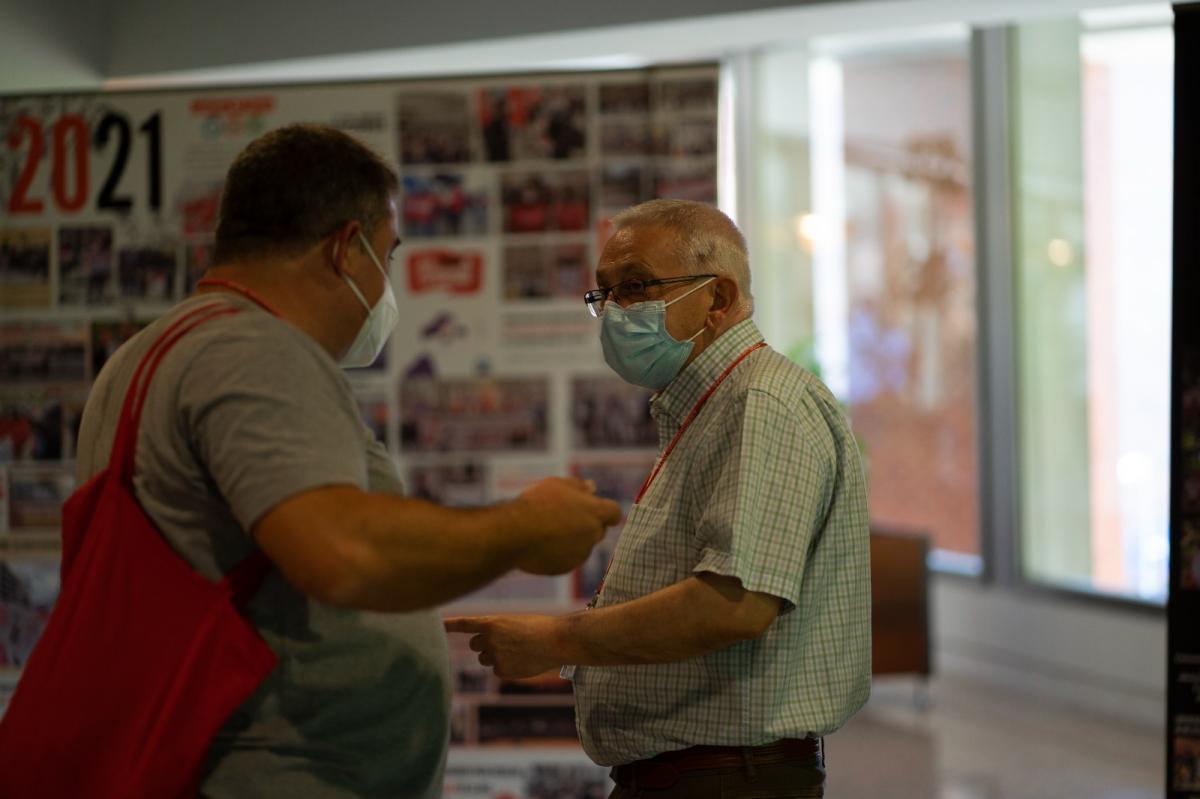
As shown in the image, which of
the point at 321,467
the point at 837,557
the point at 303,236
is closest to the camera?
the point at 321,467

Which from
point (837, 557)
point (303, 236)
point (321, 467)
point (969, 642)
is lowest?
point (969, 642)

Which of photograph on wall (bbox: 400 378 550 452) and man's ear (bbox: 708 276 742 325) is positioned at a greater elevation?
man's ear (bbox: 708 276 742 325)

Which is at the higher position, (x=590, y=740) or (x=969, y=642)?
(x=590, y=740)

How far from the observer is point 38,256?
11.8 feet

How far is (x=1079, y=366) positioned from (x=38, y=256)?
4.96 metres

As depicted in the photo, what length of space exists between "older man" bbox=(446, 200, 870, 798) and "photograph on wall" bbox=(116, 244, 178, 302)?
204 centimetres

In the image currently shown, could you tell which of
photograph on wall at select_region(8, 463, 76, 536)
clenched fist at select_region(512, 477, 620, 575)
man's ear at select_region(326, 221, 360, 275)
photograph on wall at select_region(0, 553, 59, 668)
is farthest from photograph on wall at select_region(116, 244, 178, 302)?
clenched fist at select_region(512, 477, 620, 575)

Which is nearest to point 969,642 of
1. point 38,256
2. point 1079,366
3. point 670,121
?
point 1079,366

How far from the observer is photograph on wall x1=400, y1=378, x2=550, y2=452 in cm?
355

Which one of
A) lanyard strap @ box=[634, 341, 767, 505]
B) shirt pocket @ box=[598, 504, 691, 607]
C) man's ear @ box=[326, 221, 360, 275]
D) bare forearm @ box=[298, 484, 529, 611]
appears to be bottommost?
shirt pocket @ box=[598, 504, 691, 607]

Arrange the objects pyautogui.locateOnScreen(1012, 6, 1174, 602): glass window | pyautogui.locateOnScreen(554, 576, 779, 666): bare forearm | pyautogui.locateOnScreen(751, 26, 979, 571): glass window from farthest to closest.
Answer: pyautogui.locateOnScreen(751, 26, 979, 571): glass window → pyautogui.locateOnScreen(1012, 6, 1174, 602): glass window → pyautogui.locateOnScreen(554, 576, 779, 666): bare forearm

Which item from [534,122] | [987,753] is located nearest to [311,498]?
[534,122]

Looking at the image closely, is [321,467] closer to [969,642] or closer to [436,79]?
[436,79]

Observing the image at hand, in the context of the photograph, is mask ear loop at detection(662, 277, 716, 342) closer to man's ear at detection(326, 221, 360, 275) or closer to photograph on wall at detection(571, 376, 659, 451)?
man's ear at detection(326, 221, 360, 275)
